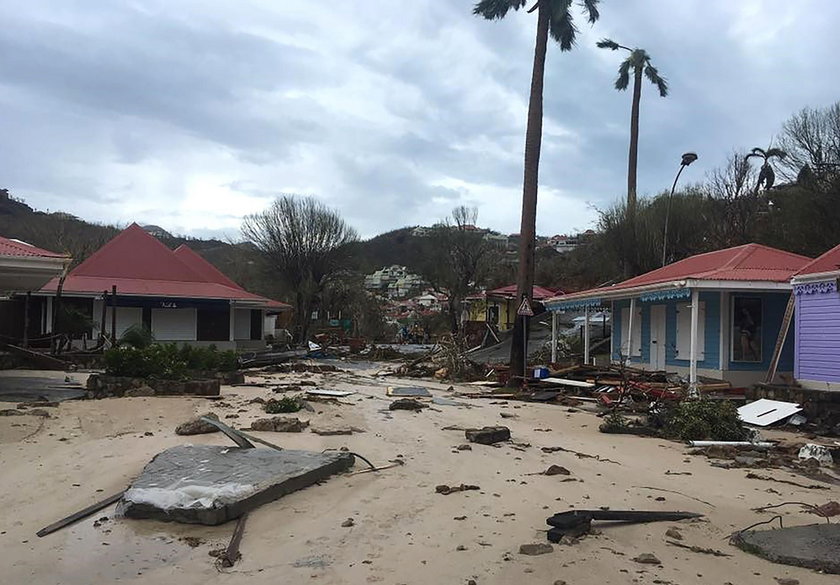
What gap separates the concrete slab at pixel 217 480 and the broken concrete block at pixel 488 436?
2.65m

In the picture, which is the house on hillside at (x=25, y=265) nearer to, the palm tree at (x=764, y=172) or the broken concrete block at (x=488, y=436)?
the broken concrete block at (x=488, y=436)

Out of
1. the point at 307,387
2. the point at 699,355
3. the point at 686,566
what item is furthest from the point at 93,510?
the point at 699,355

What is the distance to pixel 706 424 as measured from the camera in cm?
1113

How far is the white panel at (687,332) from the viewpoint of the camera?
18.5m

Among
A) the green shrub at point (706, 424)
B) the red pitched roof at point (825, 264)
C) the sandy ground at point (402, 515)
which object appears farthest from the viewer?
the red pitched roof at point (825, 264)

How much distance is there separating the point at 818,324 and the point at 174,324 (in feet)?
91.0

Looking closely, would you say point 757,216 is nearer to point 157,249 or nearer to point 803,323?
point 803,323

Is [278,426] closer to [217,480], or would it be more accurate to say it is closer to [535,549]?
[217,480]

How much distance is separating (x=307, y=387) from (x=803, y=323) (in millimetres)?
12234

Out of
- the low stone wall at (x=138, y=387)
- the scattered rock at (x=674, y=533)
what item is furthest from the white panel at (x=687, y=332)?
the scattered rock at (x=674, y=533)

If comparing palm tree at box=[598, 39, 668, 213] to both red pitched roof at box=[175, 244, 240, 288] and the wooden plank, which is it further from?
the wooden plank

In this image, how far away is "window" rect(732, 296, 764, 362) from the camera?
17.8m

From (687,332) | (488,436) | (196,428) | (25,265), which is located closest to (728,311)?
(687,332)

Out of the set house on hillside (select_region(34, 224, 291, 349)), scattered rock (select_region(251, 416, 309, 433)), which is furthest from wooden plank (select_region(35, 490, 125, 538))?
house on hillside (select_region(34, 224, 291, 349))
